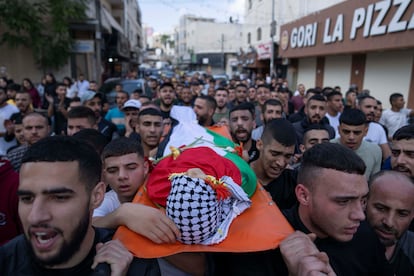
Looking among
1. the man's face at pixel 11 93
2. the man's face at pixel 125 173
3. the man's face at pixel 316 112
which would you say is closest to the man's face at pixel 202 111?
the man's face at pixel 316 112

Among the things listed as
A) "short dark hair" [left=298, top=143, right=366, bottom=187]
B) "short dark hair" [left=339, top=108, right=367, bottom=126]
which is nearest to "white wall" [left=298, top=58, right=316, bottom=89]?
"short dark hair" [left=339, top=108, right=367, bottom=126]

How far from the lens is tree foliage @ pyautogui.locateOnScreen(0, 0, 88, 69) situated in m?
12.1

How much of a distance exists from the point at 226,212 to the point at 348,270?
0.70 metres

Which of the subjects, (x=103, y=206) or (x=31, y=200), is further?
(x=103, y=206)

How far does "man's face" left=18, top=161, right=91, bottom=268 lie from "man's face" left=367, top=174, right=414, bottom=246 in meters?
1.71

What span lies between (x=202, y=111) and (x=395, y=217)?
3757 millimetres

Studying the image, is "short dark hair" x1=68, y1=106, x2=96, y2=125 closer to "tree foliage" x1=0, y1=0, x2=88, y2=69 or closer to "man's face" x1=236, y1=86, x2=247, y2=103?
"man's face" x1=236, y1=86, x2=247, y2=103

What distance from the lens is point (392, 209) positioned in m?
1.99

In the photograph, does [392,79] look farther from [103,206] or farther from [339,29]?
[103,206]

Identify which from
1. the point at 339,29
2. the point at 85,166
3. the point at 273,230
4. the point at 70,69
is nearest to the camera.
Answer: the point at 85,166

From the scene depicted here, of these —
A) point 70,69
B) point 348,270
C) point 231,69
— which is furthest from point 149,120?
point 231,69

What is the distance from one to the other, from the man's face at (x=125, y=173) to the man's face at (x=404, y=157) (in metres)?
2.10

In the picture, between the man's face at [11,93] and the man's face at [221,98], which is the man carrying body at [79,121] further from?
the man's face at [11,93]

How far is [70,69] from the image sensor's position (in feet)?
51.3
